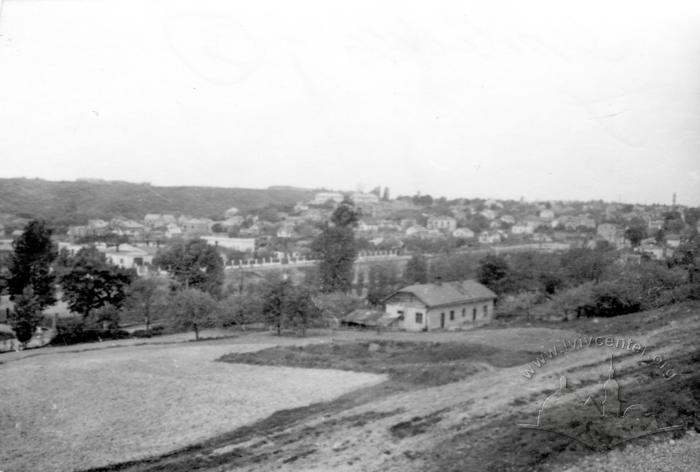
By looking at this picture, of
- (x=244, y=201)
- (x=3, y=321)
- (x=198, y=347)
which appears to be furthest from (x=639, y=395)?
(x=244, y=201)

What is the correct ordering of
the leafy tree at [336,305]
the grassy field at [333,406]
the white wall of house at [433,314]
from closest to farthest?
the grassy field at [333,406]
the white wall of house at [433,314]
the leafy tree at [336,305]

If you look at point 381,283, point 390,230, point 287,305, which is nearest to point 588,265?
point 381,283

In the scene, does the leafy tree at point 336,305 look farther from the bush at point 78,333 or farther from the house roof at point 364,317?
the bush at point 78,333

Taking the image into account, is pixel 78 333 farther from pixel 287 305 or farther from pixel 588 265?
pixel 588 265

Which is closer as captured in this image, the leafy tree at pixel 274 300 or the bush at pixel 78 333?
the leafy tree at pixel 274 300

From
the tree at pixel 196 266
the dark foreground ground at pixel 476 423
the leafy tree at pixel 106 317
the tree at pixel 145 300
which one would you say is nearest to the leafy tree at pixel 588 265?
the dark foreground ground at pixel 476 423

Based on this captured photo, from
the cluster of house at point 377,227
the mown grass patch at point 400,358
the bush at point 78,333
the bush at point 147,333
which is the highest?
the cluster of house at point 377,227

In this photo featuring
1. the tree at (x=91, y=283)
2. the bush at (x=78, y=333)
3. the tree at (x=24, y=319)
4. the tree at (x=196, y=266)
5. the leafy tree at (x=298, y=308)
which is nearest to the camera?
the tree at (x=24, y=319)
